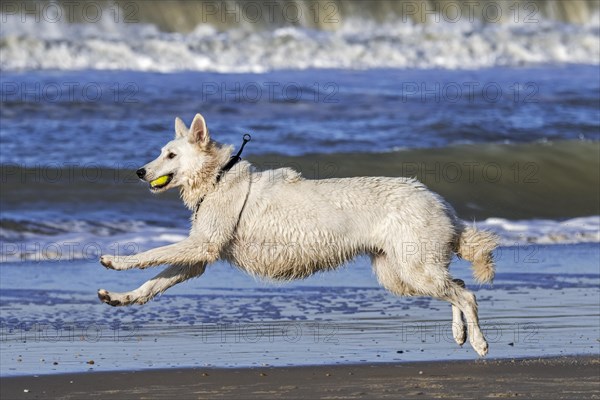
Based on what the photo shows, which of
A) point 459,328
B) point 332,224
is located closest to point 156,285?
point 332,224

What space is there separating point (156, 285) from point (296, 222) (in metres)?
0.92

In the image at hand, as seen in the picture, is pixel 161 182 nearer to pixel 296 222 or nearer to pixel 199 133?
pixel 199 133

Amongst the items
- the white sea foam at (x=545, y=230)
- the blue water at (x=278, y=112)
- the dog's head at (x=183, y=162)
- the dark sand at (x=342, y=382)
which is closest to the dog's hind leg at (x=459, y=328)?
the dark sand at (x=342, y=382)

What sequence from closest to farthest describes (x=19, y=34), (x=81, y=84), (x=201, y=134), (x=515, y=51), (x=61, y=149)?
(x=201, y=134) < (x=61, y=149) < (x=81, y=84) < (x=19, y=34) < (x=515, y=51)

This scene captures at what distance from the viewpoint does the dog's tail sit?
7203 millimetres

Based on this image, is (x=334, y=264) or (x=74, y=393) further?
(x=334, y=264)

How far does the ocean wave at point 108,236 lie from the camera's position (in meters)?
10.9

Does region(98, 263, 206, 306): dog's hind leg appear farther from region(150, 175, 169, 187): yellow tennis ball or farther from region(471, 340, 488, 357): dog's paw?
region(471, 340, 488, 357): dog's paw

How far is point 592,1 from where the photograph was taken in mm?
37812

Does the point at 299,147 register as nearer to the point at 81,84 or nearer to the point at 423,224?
the point at 81,84

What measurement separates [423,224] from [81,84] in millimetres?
15277

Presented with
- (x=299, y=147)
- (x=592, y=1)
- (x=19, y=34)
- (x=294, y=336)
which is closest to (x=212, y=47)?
(x=19, y=34)

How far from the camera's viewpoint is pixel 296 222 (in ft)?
22.8

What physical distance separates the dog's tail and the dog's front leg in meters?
1.57
